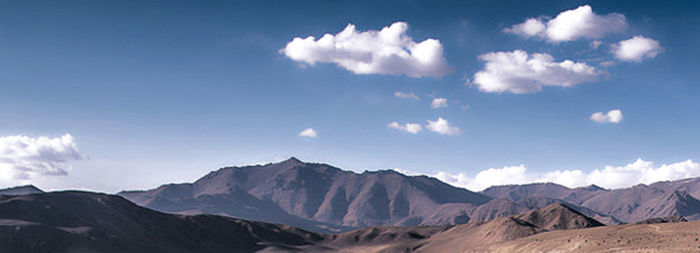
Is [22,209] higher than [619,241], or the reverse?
[22,209]

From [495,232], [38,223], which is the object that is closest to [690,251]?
[495,232]

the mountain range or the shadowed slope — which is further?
the mountain range

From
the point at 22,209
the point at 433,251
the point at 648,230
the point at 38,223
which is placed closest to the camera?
the point at 648,230

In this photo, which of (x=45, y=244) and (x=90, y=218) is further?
(x=90, y=218)

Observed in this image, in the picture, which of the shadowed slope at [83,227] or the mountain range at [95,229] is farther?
the mountain range at [95,229]

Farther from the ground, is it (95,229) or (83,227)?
Result: (83,227)

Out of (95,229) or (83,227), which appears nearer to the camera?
(83,227)

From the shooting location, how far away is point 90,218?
160 meters

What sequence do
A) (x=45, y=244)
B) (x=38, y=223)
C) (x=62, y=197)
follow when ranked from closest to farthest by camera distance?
(x=45, y=244) → (x=38, y=223) → (x=62, y=197)

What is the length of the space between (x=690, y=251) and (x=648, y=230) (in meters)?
22.5

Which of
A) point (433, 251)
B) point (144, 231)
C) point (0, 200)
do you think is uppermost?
point (0, 200)

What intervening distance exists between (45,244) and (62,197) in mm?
47180

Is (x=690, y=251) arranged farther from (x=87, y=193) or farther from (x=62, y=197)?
(x=87, y=193)

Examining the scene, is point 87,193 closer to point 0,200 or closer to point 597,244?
point 0,200
